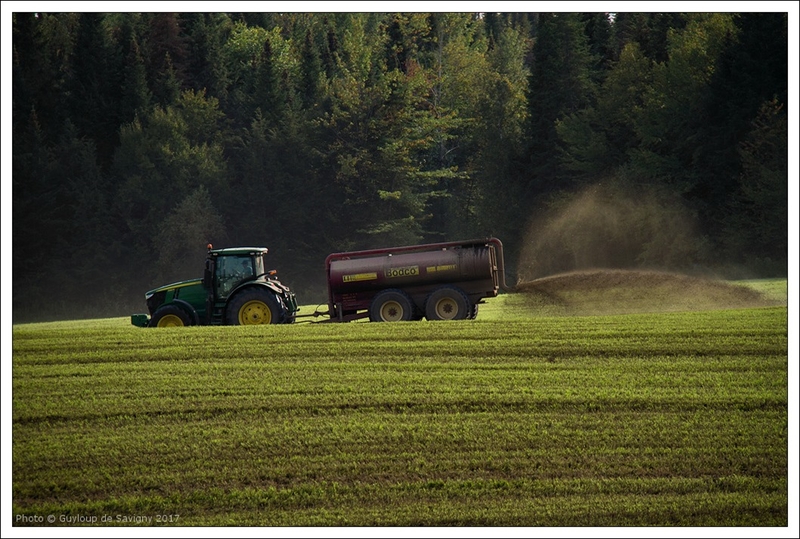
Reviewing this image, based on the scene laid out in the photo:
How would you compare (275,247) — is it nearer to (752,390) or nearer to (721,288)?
(721,288)

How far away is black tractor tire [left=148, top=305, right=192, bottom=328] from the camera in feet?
67.5

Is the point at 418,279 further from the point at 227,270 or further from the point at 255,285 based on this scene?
the point at 227,270

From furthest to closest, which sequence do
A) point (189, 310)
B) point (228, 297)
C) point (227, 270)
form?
point (189, 310) < point (227, 270) < point (228, 297)

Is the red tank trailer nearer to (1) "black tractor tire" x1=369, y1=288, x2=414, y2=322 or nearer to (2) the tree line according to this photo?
(1) "black tractor tire" x1=369, y1=288, x2=414, y2=322

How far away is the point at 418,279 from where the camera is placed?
67.3 feet

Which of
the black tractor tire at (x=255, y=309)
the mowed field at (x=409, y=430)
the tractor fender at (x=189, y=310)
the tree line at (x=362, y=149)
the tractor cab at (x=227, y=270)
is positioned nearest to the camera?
the mowed field at (x=409, y=430)

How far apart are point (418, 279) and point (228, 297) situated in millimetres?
4102

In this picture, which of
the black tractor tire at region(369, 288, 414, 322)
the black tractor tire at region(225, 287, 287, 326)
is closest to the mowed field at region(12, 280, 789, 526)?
the black tractor tire at region(225, 287, 287, 326)

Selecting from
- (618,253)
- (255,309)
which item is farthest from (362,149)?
(255,309)

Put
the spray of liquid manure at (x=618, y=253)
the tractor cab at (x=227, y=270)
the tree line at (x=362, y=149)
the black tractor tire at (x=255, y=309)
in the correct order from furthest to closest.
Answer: the tree line at (x=362, y=149), the spray of liquid manure at (x=618, y=253), the tractor cab at (x=227, y=270), the black tractor tire at (x=255, y=309)

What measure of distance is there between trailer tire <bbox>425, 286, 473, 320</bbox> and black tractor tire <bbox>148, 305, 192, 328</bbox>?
528 cm

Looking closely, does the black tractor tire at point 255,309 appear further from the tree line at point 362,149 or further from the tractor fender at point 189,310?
the tree line at point 362,149

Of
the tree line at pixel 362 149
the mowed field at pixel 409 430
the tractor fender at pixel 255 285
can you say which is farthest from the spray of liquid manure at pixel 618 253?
the tractor fender at pixel 255 285

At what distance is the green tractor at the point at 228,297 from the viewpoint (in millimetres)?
20016
